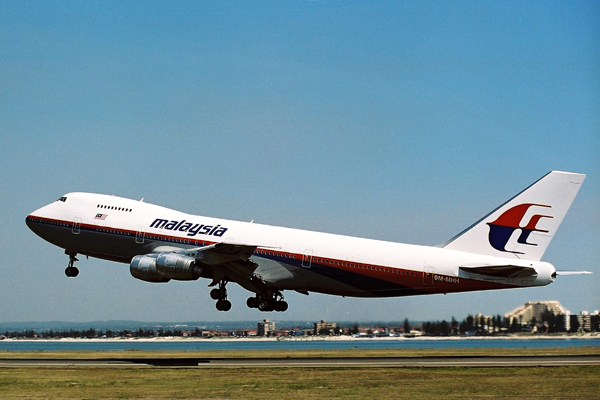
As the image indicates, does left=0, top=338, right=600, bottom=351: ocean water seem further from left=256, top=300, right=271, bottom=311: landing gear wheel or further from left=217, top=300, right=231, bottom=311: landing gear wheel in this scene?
left=217, top=300, right=231, bottom=311: landing gear wheel

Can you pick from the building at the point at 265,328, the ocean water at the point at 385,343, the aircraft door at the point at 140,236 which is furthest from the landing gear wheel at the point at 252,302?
the building at the point at 265,328

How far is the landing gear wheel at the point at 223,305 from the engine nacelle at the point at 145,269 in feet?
14.5

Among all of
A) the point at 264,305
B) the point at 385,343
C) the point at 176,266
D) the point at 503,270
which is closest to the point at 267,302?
the point at 264,305

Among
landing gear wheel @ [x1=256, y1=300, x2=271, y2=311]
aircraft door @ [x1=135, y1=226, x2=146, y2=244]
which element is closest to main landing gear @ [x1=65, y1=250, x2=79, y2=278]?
aircraft door @ [x1=135, y1=226, x2=146, y2=244]

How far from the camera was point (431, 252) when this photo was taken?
149 ft

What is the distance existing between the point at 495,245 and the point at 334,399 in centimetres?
2042

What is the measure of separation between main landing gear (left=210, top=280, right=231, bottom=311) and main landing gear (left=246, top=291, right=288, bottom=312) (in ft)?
5.63

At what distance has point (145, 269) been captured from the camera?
46938mm

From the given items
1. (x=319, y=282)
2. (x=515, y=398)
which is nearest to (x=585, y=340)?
(x=319, y=282)

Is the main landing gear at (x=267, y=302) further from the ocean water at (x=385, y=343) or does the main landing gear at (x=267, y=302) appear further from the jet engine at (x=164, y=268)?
the ocean water at (x=385, y=343)

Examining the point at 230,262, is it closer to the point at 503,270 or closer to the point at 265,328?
the point at 503,270

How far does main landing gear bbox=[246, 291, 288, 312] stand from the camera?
166 ft

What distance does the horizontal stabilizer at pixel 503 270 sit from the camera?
140 feet

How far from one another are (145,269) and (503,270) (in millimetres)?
21046
